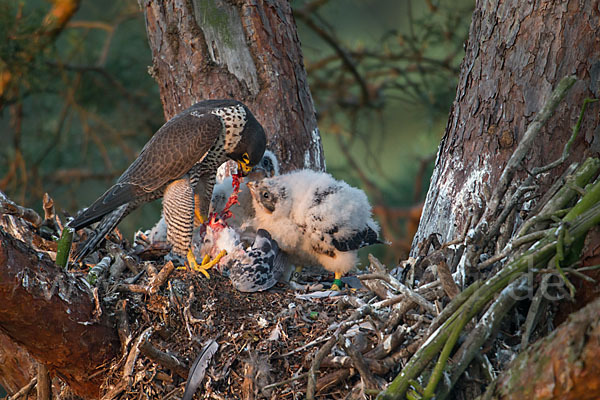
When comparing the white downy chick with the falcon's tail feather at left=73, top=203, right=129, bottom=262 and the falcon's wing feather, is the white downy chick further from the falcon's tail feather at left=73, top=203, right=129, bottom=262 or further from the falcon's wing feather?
the falcon's tail feather at left=73, top=203, right=129, bottom=262

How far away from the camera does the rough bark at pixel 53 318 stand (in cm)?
218

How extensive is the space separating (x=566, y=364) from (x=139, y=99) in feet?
16.4

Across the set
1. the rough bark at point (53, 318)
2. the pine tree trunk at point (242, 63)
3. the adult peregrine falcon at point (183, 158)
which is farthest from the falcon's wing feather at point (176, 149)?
the rough bark at point (53, 318)

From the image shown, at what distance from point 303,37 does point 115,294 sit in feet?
14.3

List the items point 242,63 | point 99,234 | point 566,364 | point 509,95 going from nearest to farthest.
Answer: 1. point 566,364
2. point 509,95
3. point 99,234
4. point 242,63

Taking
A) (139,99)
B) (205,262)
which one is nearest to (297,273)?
(205,262)

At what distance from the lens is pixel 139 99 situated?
5953 millimetres

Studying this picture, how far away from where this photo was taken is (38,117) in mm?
6500

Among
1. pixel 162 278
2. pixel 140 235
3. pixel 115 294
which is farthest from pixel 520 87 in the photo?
pixel 140 235

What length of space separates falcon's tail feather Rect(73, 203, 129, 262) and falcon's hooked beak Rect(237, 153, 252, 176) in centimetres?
71

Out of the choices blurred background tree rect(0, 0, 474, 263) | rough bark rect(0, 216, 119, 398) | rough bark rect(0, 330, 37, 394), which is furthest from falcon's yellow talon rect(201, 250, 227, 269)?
blurred background tree rect(0, 0, 474, 263)

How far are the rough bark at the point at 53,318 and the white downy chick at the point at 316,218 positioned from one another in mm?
1140

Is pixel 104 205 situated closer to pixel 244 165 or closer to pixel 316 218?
pixel 244 165

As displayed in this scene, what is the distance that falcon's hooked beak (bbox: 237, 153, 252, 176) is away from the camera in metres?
3.69
